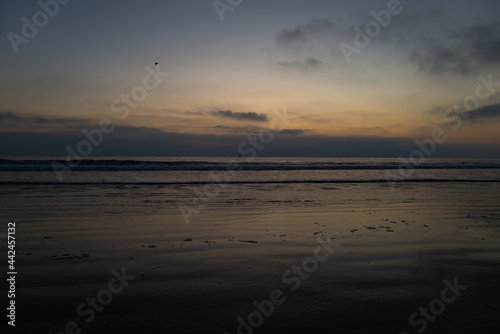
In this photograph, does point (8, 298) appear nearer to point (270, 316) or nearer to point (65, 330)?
point (65, 330)

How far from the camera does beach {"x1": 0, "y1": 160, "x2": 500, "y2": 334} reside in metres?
3.43

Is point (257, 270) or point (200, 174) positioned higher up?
point (200, 174)

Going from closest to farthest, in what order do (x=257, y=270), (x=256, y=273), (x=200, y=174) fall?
(x=256, y=273) < (x=257, y=270) < (x=200, y=174)

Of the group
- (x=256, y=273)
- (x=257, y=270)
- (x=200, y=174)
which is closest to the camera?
(x=256, y=273)

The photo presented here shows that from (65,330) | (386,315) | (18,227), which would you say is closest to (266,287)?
(386,315)

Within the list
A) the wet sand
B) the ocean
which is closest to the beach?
the wet sand

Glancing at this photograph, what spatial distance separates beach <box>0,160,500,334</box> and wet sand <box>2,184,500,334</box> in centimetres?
2

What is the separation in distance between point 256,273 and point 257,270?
0.13 metres

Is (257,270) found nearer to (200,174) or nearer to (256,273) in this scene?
(256,273)

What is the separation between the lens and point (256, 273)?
487cm

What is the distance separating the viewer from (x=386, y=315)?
11.7 ft

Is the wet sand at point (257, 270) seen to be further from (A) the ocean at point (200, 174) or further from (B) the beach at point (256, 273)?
(A) the ocean at point (200, 174)

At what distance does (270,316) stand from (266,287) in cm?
77

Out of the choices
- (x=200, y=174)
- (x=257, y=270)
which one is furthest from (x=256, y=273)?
(x=200, y=174)
